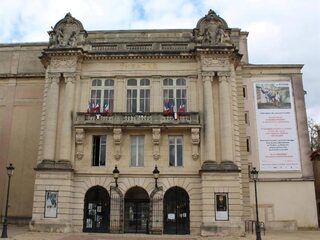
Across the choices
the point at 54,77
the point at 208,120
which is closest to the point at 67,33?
the point at 54,77

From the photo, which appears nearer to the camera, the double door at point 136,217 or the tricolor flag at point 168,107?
the double door at point 136,217

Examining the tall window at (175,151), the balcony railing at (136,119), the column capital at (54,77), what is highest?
the column capital at (54,77)

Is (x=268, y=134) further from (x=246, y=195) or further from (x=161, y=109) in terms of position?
(x=161, y=109)

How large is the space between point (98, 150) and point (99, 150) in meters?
0.09

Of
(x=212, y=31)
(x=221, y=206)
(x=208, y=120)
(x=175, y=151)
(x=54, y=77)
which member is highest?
(x=212, y=31)

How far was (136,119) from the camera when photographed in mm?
30094

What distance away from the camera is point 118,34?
36.3m

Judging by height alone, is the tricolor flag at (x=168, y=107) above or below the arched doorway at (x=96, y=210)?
above

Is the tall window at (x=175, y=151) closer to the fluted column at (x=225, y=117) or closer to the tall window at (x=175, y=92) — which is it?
the tall window at (x=175, y=92)

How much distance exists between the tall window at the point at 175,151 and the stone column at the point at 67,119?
7911mm

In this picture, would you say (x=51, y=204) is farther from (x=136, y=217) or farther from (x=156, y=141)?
(x=156, y=141)

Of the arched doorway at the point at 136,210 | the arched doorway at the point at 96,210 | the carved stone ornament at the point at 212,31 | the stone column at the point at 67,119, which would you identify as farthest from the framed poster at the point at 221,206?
the carved stone ornament at the point at 212,31

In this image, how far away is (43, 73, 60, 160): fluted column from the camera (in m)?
29.9

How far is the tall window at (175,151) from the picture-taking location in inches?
1187
